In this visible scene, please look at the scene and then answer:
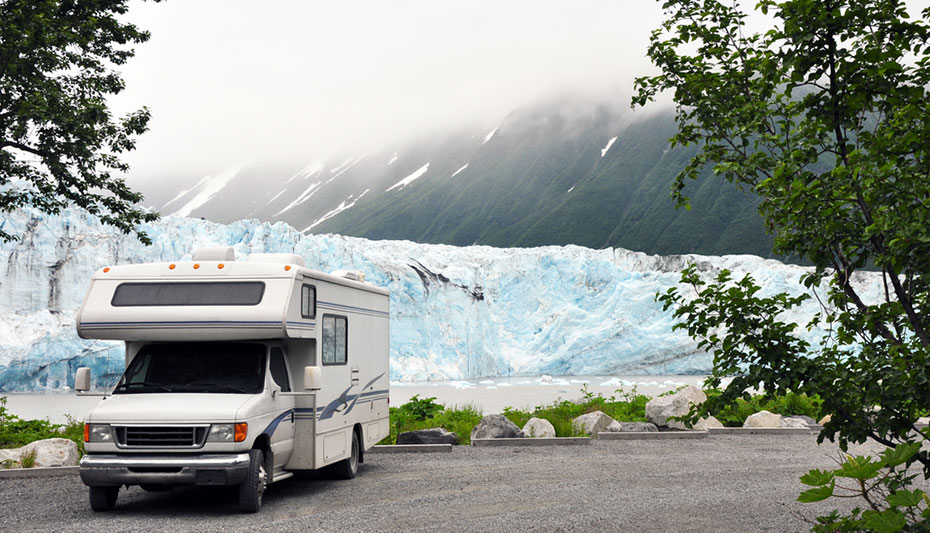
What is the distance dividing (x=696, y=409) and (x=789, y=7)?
2.47m

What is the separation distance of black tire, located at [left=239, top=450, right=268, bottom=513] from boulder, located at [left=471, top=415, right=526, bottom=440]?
7.13 meters

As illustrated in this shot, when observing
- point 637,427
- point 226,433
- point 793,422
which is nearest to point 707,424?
point 637,427

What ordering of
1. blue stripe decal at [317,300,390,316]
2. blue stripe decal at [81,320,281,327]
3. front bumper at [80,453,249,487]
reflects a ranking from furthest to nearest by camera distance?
blue stripe decal at [317,300,390,316]
blue stripe decal at [81,320,281,327]
front bumper at [80,453,249,487]

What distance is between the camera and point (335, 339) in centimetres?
1055

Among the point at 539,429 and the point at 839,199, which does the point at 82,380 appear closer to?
the point at 839,199

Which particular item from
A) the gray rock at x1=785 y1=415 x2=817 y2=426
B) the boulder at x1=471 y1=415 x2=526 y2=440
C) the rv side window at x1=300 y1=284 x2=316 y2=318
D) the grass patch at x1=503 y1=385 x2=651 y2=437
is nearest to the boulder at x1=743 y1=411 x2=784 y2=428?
the gray rock at x1=785 y1=415 x2=817 y2=426

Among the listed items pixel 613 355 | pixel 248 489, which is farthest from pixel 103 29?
pixel 613 355

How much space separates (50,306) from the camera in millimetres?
34719

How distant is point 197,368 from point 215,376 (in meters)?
0.25

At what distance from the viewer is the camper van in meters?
8.47

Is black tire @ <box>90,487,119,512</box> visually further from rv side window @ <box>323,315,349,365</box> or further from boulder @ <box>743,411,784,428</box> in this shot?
boulder @ <box>743,411,784,428</box>

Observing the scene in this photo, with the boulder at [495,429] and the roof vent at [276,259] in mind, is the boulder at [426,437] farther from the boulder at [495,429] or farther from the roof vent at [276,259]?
the roof vent at [276,259]

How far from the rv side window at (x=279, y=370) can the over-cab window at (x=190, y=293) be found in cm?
→ 80

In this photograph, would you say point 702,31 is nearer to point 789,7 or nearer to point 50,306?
point 789,7
